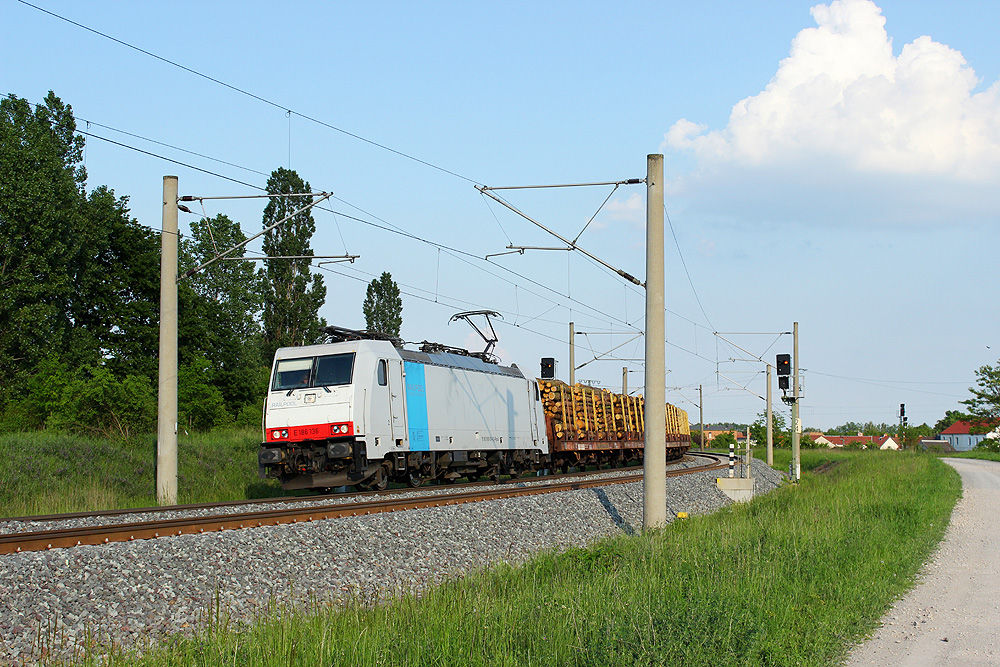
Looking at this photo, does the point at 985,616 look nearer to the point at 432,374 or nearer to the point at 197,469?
the point at 432,374

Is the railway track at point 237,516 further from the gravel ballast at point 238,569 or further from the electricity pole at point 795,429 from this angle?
the electricity pole at point 795,429

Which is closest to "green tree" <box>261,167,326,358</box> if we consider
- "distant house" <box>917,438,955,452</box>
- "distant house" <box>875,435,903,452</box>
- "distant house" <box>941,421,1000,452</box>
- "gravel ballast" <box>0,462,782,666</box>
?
"gravel ballast" <box>0,462,782,666</box>

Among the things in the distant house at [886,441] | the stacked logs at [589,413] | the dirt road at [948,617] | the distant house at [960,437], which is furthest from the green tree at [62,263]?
the distant house at [960,437]

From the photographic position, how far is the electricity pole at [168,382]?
18.4m

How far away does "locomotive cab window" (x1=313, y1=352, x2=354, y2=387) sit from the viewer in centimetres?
1941

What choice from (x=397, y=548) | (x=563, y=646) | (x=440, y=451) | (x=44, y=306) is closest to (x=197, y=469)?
(x=440, y=451)

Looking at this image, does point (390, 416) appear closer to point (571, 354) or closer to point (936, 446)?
point (571, 354)

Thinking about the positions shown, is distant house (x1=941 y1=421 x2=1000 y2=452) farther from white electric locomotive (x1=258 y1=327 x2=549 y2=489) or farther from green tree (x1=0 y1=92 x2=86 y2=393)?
white electric locomotive (x1=258 y1=327 x2=549 y2=489)

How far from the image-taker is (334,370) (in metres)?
19.6

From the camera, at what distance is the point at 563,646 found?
262 inches

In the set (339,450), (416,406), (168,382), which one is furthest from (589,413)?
(168,382)

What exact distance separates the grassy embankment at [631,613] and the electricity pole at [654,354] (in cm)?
240

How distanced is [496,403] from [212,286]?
43.6 meters

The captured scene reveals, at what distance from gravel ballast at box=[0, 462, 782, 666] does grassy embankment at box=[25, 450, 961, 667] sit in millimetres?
627
